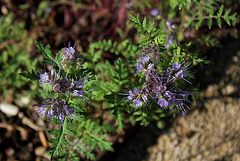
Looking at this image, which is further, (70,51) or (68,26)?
(68,26)

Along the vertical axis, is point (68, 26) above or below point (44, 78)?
above

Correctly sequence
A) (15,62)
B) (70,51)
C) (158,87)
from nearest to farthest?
(158,87), (70,51), (15,62)

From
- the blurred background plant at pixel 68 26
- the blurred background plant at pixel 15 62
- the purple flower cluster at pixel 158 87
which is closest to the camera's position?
the purple flower cluster at pixel 158 87

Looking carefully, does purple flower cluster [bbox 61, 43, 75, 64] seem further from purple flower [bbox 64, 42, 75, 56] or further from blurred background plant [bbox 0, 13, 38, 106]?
blurred background plant [bbox 0, 13, 38, 106]

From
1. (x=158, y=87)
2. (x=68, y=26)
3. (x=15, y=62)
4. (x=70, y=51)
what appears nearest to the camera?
(x=158, y=87)

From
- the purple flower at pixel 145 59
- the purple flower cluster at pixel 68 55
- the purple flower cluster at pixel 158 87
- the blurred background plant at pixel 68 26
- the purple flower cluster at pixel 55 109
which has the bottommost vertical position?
the purple flower cluster at pixel 55 109

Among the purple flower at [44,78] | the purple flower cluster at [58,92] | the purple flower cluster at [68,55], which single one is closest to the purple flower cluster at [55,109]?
the purple flower cluster at [58,92]

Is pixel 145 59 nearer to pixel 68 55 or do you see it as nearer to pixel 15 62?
pixel 68 55

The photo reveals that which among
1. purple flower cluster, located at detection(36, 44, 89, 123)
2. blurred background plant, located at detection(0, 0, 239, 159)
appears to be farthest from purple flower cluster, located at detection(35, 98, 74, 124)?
blurred background plant, located at detection(0, 0, 239, 159)

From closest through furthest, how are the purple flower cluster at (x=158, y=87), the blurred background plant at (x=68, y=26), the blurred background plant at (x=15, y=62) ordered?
the purple flower cluster at (x=158, y=87)
the blurred background plant at (x=15, y=62)
the blurred background plant at (x=68, y=26)

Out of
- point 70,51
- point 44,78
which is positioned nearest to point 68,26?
point 70,51

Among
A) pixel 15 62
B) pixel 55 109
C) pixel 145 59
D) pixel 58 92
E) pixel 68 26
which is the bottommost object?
pixel 55 109

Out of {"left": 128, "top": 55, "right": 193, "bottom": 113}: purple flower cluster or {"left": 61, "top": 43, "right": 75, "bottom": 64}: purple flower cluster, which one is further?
{"left": 61, "top": 43, "right": 75, "bottom": 64}: purple flower cluster

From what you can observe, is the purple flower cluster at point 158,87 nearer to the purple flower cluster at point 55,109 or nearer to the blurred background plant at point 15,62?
the purple flower cluster at point 55,109
